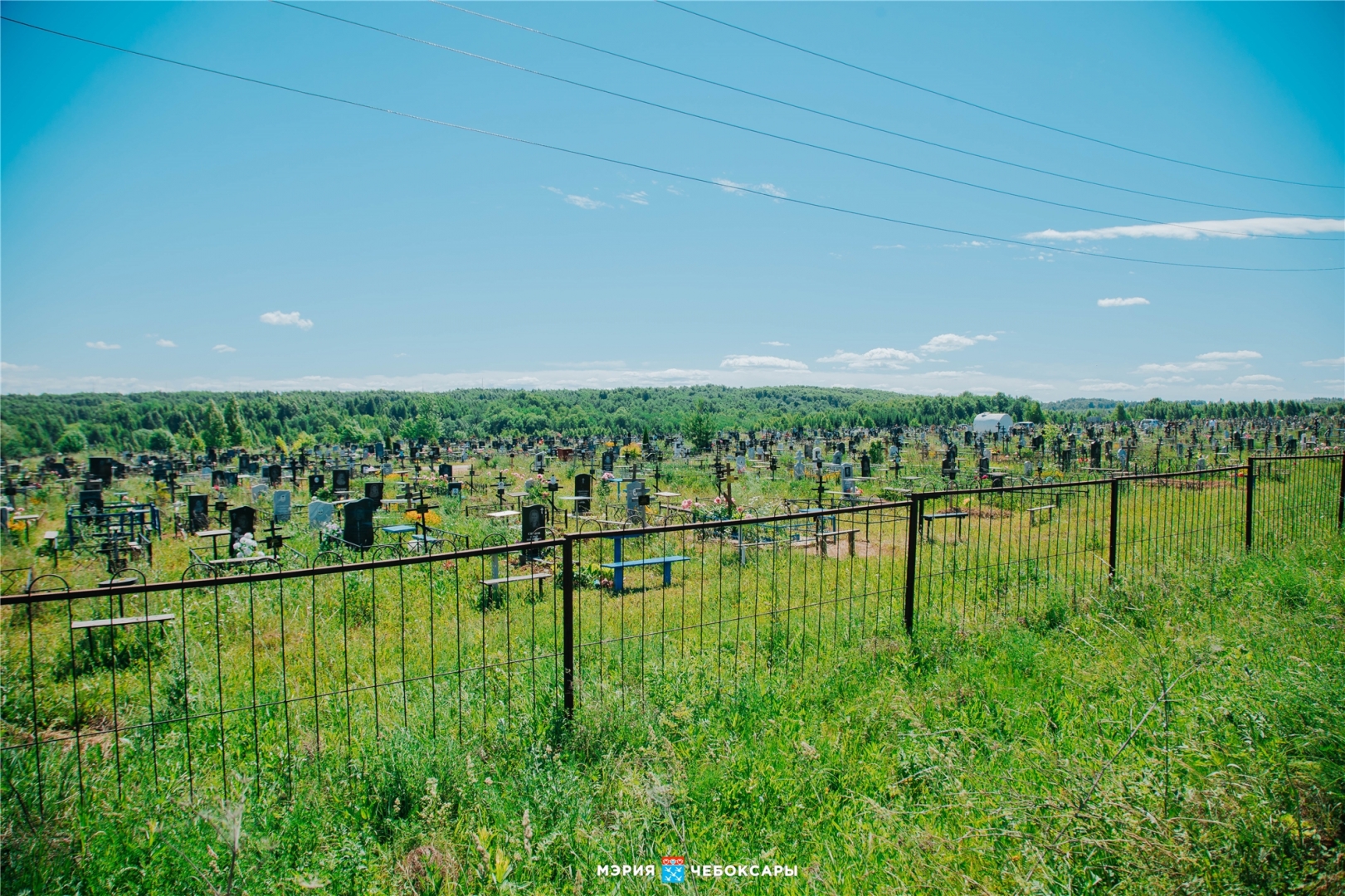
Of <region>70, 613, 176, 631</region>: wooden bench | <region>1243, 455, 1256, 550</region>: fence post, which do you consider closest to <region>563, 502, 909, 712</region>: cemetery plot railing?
<region>70, 613, 176, 631</region>: wooden bench

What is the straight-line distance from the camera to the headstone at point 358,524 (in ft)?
39.1

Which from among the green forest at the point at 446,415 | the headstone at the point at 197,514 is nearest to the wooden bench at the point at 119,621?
the headstone at the point at 197,514

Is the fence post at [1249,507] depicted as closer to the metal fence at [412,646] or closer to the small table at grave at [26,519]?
the metal fence at [412,646]

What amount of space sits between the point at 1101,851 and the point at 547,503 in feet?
49.2

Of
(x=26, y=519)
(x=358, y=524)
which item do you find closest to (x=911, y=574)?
(x=358, y=524)

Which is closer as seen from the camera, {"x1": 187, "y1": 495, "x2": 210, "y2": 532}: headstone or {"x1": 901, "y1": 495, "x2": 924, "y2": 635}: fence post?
{"x1": 901, "y1": 495, "x2": 924, "y2": 635}: fence post

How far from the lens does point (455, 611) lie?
8.59 meters

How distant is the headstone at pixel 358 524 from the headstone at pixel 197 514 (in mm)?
6082

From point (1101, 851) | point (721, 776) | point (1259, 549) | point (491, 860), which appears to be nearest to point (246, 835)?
point (491, 860)

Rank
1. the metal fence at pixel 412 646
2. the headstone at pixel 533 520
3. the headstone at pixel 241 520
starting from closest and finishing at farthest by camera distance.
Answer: the metal fence at pixel 412 646 < the headstone at pixel 533 520 < the headstone at pixel 241 520

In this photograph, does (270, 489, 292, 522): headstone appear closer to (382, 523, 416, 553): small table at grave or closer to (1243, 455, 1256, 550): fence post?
(382, 523, 416, 553): small table at grave

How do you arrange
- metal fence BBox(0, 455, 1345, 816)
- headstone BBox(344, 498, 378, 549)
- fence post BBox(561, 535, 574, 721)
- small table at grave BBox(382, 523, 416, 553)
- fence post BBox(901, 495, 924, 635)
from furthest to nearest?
headstone BBox(344, 498, 378, 549)
small table at grave BBox(382, 523, 416, 553)
fence post BBox(901, 495, 924, 635)
fence post BBox(561, 535, 574, 721)
metal fence BBox(0, 455, 1345, 816)

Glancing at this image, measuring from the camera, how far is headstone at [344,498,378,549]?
11906 mm

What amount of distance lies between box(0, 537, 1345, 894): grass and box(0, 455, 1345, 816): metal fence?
262 mm
